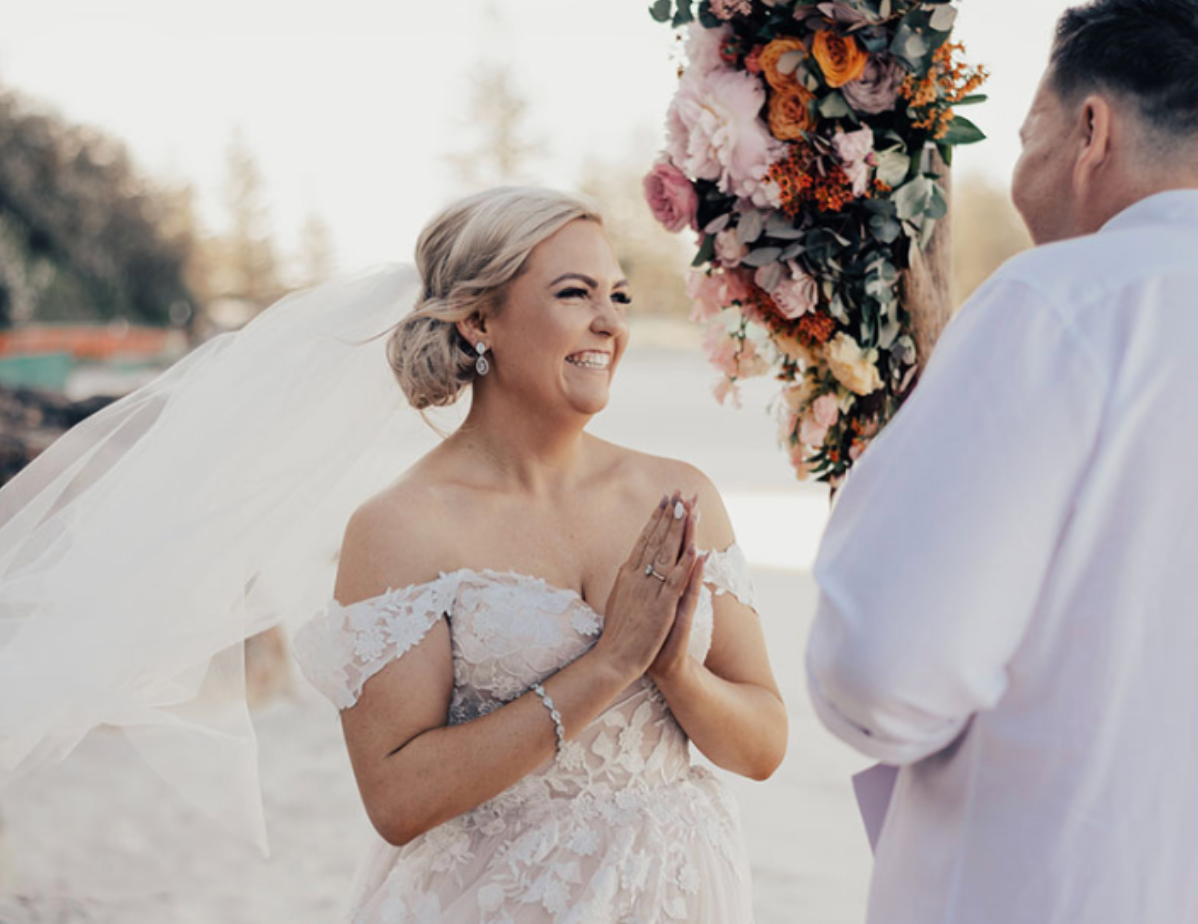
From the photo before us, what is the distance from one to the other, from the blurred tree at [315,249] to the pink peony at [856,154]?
65.1 meters

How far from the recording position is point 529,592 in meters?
2.34

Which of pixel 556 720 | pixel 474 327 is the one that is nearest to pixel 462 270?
pixel 474 327

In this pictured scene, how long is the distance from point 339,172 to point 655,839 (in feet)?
151

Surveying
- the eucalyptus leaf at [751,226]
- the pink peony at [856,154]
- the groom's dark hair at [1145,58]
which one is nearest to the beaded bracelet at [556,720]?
the eucalyptus leaf at [751,226]

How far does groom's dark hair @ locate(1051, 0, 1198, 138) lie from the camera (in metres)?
1.45

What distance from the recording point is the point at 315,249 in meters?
66.3

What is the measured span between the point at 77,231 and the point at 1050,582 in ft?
133

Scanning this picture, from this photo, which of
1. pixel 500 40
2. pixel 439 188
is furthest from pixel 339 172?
pixel 500 40

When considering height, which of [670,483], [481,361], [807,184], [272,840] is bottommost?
[272,840]

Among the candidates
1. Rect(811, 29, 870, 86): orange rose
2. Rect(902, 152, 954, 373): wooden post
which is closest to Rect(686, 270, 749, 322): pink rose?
Rect(902, 152, 954, 373): wooden post

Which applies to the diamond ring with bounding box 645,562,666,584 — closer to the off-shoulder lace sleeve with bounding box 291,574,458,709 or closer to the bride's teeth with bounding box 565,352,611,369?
the off-shoulder lace sleeve with bounding box 291,574,458,709

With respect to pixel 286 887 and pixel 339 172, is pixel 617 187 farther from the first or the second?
pixel 286 887

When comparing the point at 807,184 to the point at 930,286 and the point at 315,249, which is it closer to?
the point at 930,286

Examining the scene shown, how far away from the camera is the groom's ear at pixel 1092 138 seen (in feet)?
4.85
